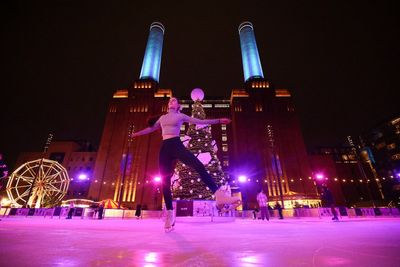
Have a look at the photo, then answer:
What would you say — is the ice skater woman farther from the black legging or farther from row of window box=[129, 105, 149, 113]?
row of window box=[129, 105, 149, 113]

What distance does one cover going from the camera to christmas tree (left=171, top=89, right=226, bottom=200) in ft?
45.5

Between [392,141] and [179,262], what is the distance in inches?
2910

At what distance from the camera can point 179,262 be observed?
5.25 ft

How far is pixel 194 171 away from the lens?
1443 centimetres

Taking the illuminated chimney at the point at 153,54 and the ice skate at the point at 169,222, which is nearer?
the ice skate at the point at 169,222

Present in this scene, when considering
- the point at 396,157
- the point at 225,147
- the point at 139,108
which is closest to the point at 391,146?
the point at 396,157

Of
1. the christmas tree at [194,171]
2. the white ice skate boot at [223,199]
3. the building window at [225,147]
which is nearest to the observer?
the white ice skate boot at [223,199]

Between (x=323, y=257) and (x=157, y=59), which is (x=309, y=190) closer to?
(x=323, y=257)

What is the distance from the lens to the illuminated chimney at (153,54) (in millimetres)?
63931

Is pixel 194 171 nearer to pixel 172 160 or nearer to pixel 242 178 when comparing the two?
pixel 172 160

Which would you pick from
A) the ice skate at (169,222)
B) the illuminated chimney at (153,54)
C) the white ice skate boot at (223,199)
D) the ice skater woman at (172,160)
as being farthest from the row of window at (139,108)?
the white ice skate boot at (223,199)

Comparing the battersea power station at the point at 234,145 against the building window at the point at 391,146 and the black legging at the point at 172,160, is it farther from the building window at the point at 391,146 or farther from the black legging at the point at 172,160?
the black legging at the point at 172,160

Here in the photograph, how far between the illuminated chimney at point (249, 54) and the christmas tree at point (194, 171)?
53279mm

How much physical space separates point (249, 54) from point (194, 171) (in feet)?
213
